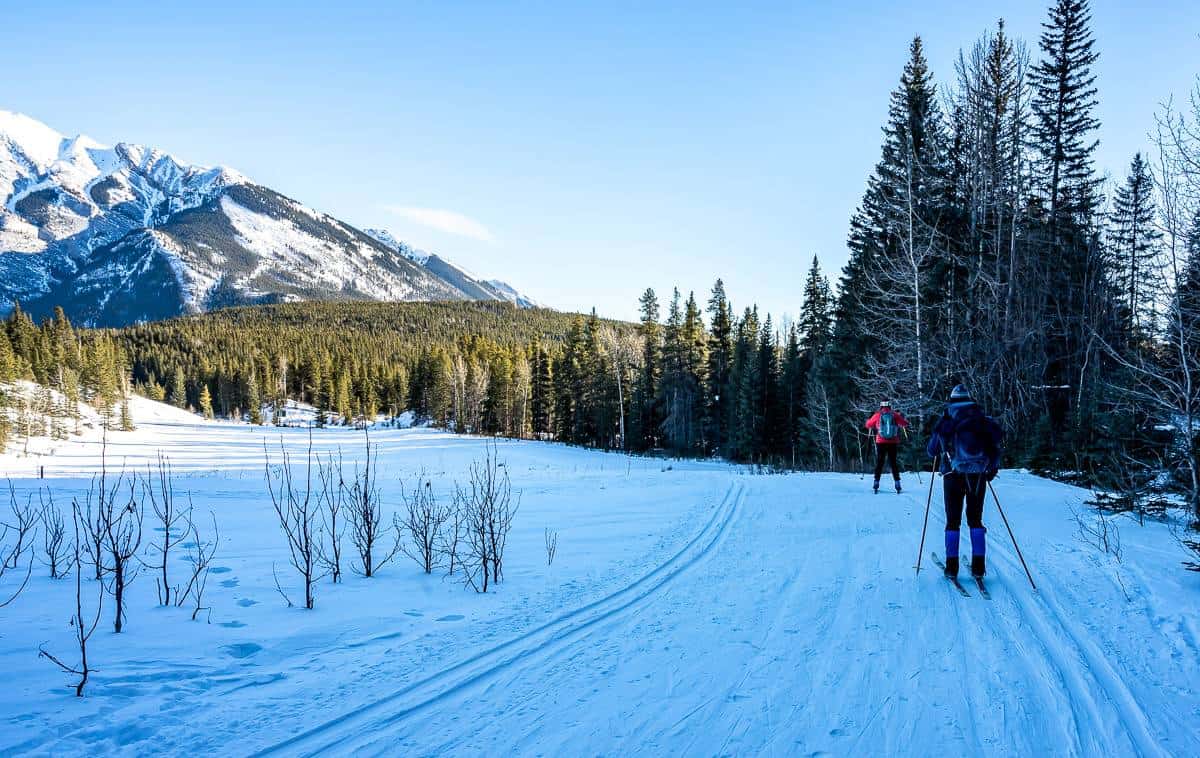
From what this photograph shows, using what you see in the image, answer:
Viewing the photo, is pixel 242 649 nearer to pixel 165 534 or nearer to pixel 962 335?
pixel 165 534

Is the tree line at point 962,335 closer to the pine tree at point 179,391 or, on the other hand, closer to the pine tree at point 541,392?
the pine tree at point 541,392

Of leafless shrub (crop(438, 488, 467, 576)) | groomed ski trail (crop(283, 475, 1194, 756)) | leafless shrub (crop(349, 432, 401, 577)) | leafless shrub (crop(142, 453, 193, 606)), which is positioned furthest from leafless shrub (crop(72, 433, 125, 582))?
leafless shrub (crop(438, 488, 467, 576))

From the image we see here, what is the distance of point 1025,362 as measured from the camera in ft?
65.4

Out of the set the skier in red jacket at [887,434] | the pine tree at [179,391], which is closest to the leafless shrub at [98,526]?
the skier in red jacket at [887,434]

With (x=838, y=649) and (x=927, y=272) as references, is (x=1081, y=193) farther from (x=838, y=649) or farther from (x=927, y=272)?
(x=838, y=649)

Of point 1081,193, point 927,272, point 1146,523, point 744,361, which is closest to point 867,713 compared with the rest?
point 1146,523

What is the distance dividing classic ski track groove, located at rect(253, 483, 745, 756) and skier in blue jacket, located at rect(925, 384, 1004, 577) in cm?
288

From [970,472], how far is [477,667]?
5330 mm

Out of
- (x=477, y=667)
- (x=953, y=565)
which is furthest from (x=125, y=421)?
(x=953, y=565)

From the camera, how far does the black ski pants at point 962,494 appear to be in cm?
595

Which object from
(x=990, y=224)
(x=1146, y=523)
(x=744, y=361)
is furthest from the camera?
(x=744, y=361)

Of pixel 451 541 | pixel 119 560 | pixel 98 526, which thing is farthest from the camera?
pixel 451 541

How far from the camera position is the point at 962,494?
617 cm

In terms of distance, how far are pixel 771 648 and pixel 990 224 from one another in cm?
2413
